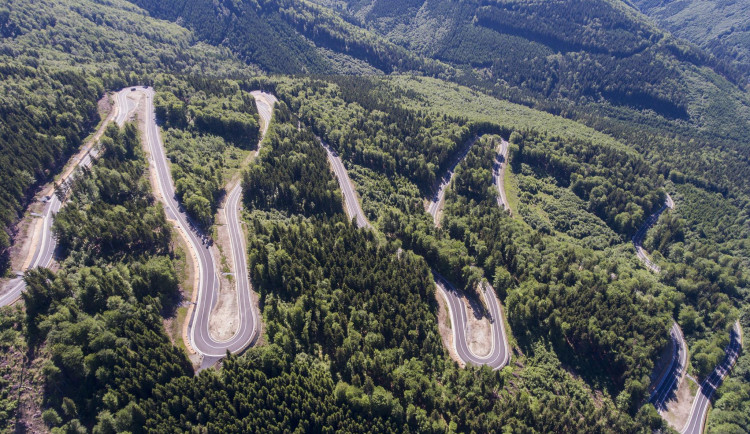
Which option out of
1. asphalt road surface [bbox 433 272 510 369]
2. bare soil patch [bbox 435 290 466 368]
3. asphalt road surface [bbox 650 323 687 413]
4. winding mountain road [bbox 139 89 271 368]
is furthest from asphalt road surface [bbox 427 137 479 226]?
asphalt road surface [bbox 650 323 687 413]

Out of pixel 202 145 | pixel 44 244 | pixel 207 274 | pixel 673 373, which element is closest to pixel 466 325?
pixel 673 373

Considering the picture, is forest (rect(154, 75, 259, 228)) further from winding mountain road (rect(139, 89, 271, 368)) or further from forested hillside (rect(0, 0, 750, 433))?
winding mountain road (rect(139, 89, 271, 368))

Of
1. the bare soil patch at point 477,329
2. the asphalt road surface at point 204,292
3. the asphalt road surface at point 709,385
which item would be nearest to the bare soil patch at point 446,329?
the bare soil patch at point 477,329

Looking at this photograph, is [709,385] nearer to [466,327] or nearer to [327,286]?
[466,327]

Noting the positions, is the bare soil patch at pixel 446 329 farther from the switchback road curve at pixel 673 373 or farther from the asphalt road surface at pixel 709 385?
the asphalt road surface at pixel 709 385

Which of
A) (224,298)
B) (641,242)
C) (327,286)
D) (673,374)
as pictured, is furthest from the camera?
(641,242)

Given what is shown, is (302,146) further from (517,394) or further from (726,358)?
(726,358)
